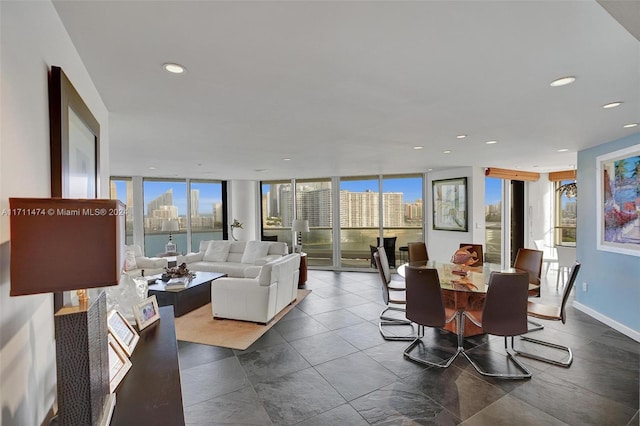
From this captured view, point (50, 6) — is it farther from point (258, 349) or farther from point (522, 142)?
point (522, 142)

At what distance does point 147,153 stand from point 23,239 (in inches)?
177

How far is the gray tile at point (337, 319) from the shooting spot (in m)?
4.25

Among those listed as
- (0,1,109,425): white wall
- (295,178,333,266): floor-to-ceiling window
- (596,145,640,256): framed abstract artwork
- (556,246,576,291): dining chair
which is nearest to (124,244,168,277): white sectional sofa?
(295,178,333,266): floor-to-ceiling window

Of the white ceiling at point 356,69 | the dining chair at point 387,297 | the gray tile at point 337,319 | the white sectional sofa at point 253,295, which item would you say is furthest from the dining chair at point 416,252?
the white sectional sofa at point 253,295

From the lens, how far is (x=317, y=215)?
8664 millimetres

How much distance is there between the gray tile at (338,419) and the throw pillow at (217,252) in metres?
5.24

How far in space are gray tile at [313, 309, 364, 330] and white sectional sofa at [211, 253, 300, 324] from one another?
2.19 feet

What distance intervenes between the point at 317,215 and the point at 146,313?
6.76 metres

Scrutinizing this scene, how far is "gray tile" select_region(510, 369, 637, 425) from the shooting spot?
232cm

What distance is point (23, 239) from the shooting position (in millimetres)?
766

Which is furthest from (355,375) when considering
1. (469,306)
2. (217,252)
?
(217,252)

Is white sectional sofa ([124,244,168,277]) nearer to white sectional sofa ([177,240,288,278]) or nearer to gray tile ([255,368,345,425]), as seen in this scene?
white sectional sofa ([177,240,288,278])

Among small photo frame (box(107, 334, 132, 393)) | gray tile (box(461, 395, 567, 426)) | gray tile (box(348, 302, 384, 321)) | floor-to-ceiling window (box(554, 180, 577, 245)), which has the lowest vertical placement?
gray tile (box(461, 395, 567, 426))

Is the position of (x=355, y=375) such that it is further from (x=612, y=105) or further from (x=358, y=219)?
(x=358, y=219)
